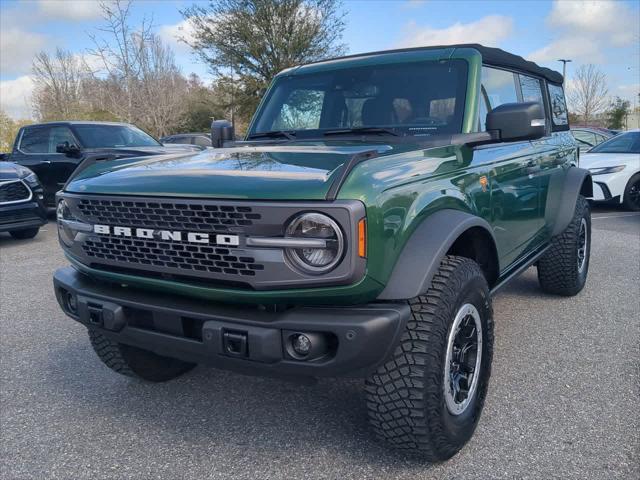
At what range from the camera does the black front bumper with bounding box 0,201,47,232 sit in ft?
24.9

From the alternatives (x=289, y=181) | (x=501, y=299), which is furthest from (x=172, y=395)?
(x=501, y=299)

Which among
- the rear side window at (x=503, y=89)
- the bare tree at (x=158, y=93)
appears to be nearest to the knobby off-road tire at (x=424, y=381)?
the rear side window at (x=503, y=89)

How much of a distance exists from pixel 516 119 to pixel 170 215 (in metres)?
1.78

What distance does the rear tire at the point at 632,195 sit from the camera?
9617 millimetres

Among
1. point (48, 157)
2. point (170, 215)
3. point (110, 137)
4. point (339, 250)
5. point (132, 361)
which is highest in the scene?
point (110, 137)

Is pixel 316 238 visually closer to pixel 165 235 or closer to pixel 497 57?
pixel 165 235

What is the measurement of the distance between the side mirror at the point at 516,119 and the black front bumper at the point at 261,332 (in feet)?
4.21

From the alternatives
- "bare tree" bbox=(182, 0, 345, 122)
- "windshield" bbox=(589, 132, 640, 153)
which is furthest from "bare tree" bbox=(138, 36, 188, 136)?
"windshield" bbox=(589, 132, 640, 153)

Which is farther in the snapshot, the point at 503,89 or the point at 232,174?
the point at 503,89

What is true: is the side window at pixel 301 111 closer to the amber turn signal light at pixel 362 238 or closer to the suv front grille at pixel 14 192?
the amber turn signal light at pixel 362 238

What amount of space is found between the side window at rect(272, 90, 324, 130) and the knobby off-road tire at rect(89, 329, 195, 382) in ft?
5.32

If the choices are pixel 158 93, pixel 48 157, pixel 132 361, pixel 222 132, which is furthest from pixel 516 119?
pixel 158 93

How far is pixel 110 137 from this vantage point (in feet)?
30.6

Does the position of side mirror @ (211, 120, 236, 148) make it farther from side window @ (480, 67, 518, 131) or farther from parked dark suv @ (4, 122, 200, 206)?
parked dark suv @ (4, 122, 200, 206)
